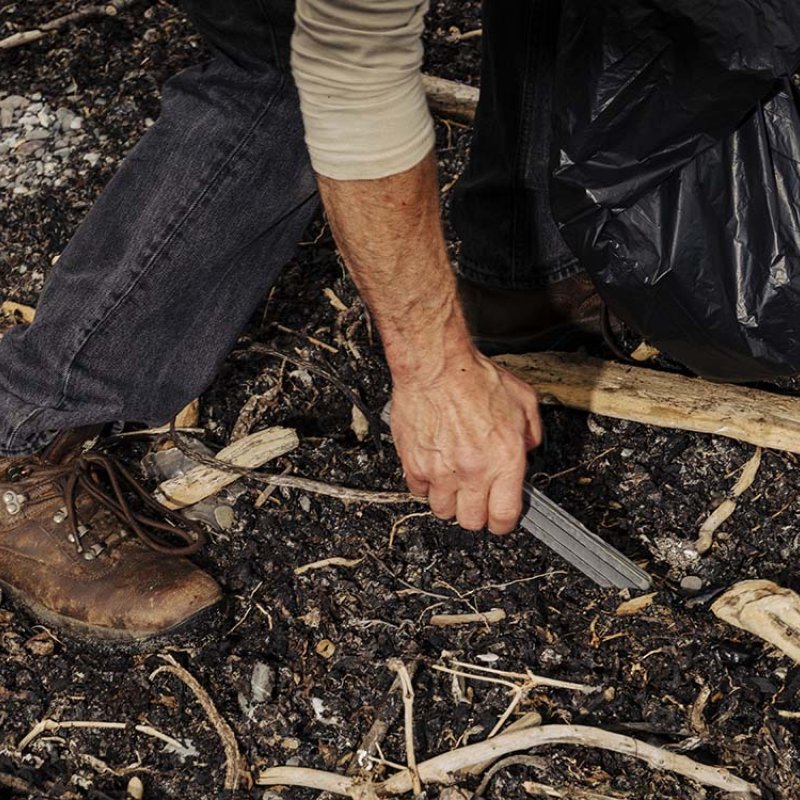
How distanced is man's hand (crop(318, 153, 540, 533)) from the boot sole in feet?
1.98

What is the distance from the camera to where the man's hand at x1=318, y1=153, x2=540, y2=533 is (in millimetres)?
1452

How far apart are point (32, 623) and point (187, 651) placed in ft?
1.13

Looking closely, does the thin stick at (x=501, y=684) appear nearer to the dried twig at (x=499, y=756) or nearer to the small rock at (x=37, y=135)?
the dried twig at (x=499, y=756)

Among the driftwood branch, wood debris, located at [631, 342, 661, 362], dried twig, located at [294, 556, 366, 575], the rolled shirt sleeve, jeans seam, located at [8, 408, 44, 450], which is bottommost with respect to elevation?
dried twig, located at [294, 556, 366, 575]

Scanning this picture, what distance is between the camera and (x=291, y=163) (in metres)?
1.96

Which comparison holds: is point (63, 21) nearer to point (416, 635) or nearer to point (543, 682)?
point (416, 635)

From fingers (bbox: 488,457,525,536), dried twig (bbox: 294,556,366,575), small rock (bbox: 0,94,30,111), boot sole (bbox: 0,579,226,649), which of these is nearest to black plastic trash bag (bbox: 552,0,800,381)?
fingers (bbox: 488,457,525,536)

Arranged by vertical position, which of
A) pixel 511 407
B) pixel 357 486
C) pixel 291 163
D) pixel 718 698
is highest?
pixel 291 163

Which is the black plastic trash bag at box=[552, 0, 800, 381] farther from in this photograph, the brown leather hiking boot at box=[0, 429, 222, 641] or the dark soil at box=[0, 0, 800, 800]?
the brown leather hiking boot at box=[0, 429, 222, 641]

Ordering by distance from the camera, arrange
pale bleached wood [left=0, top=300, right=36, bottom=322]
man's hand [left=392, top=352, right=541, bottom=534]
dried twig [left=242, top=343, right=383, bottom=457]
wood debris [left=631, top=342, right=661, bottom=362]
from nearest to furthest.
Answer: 1. man's hand [left=392, top=352, right=541, bottom=534]
2. dried twig [left=242, top=343, right=383, bottom=457]
3. wood debris [left=631, top=342, right=661, bottom=362]
4. pale bleached wood [left=0, top=300, right=36, bottom=322]

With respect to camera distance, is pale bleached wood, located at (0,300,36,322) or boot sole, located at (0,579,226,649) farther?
pale bleached wood, located at (0,300,36,322)

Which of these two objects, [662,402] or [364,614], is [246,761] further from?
[662,402]

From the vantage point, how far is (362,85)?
1346 millimetres

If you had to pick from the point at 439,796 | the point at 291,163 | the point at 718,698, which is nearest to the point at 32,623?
the point at 439,796
